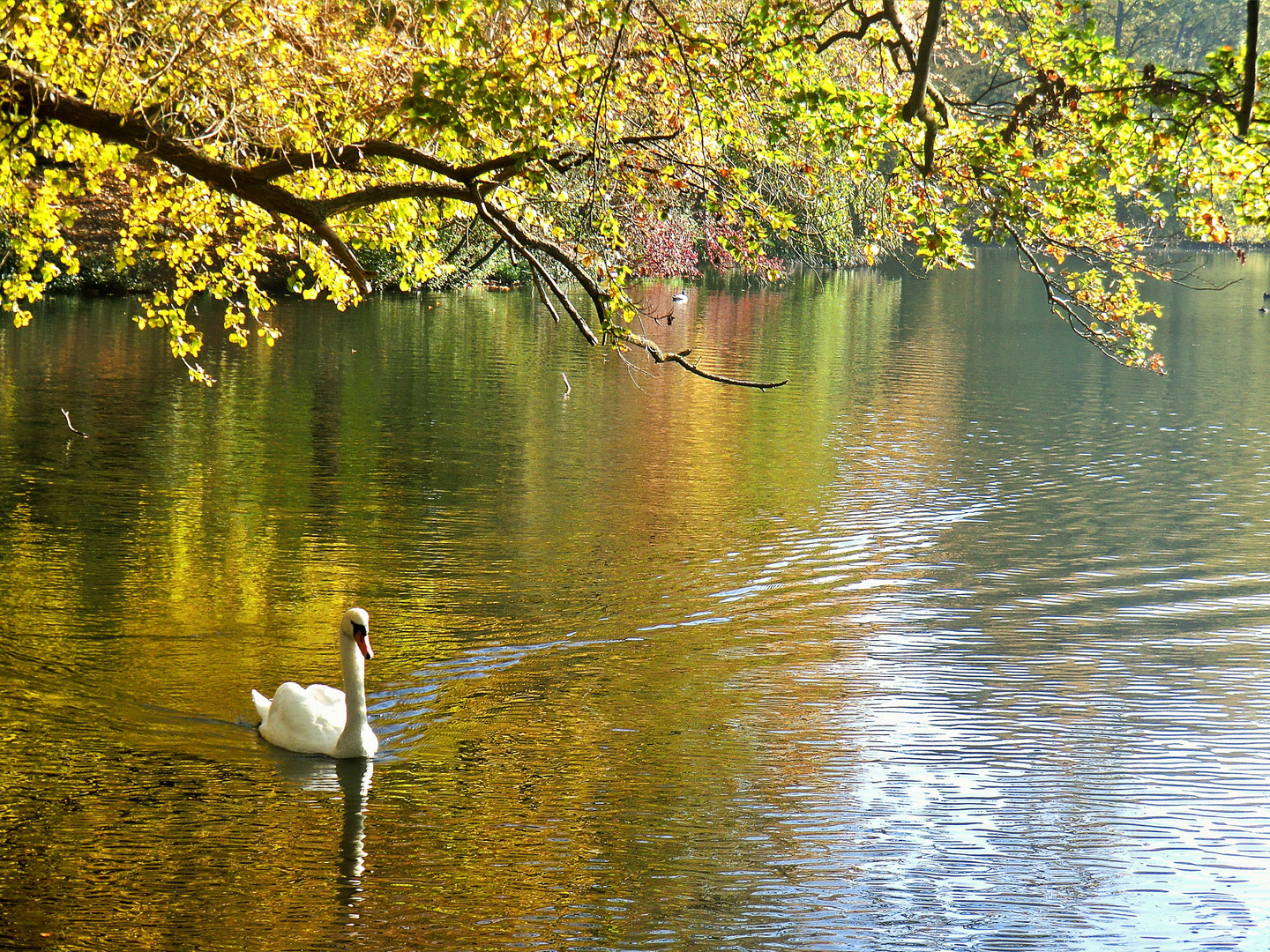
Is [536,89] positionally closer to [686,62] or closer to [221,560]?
[686,62]

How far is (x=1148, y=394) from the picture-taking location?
75.7ft

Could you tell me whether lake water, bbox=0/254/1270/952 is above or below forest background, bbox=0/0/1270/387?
below

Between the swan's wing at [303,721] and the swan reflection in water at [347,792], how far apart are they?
8 cm

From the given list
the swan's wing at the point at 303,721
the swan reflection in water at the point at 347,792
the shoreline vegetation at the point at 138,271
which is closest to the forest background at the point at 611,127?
the swan's wing at the point at 303,721

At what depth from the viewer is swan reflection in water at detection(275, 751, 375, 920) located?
19.7 feet

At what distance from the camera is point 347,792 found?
7027mm

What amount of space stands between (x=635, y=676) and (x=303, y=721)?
228 cm

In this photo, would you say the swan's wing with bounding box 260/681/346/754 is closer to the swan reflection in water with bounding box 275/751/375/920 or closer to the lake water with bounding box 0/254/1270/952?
the swan reflection in water with bounding box 275/751/375/920

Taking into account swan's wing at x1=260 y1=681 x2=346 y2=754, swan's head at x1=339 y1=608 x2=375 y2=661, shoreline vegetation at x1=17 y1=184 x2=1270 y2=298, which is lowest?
swan's wing at x1=260 y1=681 x2=346 y2=754

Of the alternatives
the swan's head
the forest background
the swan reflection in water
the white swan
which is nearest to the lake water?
the swan reflection in water

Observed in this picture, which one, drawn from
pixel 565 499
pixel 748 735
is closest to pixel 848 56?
pixel 565 499

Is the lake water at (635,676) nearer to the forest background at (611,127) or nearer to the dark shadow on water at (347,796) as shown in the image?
the dark shadow on water at (347,796)

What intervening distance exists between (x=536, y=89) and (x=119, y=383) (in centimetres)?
1437

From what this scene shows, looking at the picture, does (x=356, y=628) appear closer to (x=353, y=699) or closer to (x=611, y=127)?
(x=353, y=699)
